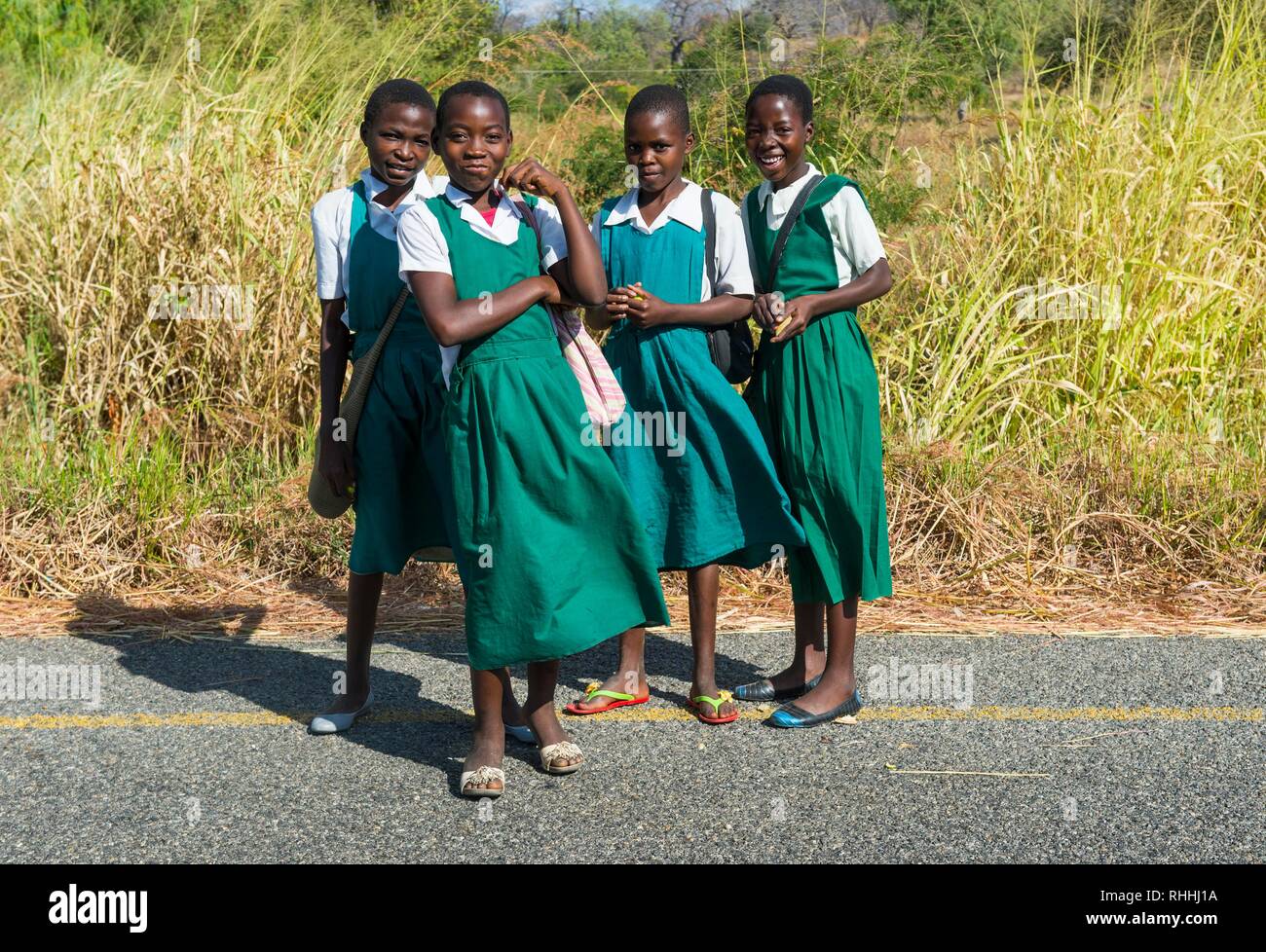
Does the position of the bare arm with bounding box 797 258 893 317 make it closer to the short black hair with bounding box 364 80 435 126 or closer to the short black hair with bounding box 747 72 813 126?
the short black hair with bounding box 747 72 813 126

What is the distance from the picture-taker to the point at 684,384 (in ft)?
13.3

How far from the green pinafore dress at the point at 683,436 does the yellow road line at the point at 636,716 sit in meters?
0.51

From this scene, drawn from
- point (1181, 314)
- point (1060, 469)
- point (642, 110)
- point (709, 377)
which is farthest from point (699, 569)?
point (1181, 314)

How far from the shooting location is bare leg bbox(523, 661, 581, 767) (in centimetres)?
372

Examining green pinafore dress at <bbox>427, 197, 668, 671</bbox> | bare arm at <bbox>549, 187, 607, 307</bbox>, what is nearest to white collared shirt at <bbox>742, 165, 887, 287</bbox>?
bare arm at <bbox>549, 187, 607, 307</bbox>

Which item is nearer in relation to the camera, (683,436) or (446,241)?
(446,241)

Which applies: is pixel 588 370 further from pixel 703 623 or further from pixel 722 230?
pixel 703 623

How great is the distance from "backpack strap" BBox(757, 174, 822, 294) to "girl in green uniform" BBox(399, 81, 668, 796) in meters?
0.71

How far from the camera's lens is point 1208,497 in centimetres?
578

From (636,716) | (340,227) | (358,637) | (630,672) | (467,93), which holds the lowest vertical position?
(636,716)

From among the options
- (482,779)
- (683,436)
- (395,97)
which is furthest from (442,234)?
(482,779)

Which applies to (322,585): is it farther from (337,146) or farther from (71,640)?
(337,146)

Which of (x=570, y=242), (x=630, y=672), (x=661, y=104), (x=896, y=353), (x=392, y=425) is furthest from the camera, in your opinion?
(x=896, y=353)

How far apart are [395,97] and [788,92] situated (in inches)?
44.9
